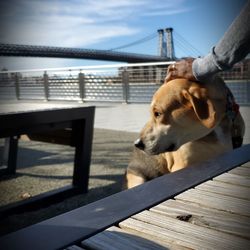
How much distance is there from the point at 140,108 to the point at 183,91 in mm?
5221

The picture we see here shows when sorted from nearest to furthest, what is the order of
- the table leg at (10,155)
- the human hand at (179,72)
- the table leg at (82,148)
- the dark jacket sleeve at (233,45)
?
1. the dark jacket sleeve at (233,45)
2. the human hand at (179,72)
3. the table leg at (82,148)
4. the table leg at (10,155)

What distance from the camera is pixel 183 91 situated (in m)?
1.98

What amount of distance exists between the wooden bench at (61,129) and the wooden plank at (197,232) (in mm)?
1651

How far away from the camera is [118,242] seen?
0.89 meters

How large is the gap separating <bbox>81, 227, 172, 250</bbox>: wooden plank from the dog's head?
1168 millimetres

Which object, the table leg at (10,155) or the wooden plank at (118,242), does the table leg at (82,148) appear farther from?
the wooden plank at (118,242)

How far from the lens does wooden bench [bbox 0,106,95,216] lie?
265cm

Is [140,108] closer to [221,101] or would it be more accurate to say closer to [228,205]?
[221,101]

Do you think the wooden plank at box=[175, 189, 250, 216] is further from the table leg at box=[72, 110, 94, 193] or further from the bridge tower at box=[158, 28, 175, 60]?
the table leg at box=[72, 110, 94, 193]

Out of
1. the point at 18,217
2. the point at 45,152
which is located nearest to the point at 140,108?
the point at 45,152

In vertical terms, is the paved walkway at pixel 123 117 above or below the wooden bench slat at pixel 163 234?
above

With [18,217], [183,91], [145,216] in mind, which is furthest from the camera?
[18,217]

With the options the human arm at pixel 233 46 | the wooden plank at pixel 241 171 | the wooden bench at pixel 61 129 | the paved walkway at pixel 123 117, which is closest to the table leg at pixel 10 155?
the wooden bench at pixel 61 129

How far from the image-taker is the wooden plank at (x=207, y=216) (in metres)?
0.96
